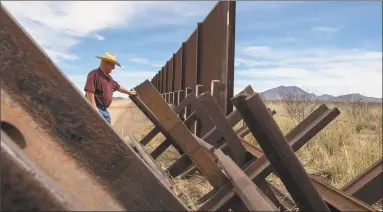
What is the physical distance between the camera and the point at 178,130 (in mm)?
2588

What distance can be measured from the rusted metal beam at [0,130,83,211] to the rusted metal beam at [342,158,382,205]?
1365 millimetres

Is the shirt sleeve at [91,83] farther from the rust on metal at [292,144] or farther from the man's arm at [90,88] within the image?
the rust on metal at [292,144]

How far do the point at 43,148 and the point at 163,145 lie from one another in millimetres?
3871

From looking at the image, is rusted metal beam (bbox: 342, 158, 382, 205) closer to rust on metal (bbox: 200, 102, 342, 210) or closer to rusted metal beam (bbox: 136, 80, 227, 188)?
rust on metal (bbox: 200, 102, 342, 210)

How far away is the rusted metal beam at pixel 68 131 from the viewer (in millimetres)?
1296

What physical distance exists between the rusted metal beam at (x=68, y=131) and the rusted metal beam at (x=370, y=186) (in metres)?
0.99

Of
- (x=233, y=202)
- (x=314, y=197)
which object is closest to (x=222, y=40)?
(x=233, y=202)

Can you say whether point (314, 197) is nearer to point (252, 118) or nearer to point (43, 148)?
point (252, 118)

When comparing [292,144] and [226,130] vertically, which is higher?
[226,130]

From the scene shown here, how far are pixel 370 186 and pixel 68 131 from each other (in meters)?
1.36

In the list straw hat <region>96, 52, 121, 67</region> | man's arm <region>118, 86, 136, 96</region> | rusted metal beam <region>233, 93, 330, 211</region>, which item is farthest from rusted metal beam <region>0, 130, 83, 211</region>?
straw hat <region>96, 52, 121, 67</region>

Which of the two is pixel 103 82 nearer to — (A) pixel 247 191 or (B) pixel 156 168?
(B) pixel 156 168

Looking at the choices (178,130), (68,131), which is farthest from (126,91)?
(68,131)

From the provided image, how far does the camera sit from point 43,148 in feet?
4.25
